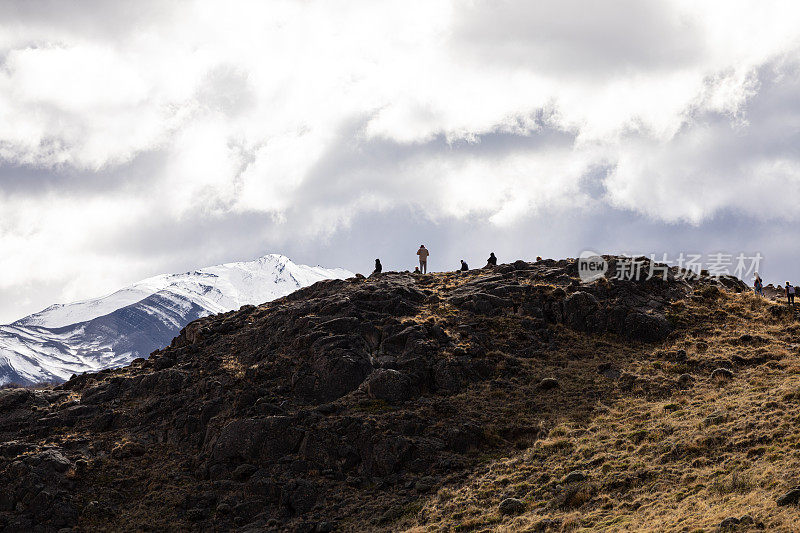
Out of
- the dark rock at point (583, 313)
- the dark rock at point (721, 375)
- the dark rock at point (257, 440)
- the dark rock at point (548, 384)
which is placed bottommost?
the dark rock at point (257, 440)

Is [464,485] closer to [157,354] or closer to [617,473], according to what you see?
[617,473]

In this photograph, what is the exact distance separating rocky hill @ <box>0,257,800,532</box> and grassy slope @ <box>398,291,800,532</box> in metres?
→ 0.12

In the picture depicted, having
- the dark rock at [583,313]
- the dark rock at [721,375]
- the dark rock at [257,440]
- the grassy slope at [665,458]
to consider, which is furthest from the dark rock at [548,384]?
the dark rock at [257,440]

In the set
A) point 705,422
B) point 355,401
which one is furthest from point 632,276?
point 355,401

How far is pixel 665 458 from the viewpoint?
2977 centimetres

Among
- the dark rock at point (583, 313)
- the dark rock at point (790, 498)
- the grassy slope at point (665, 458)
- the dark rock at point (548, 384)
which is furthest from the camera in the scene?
the dark rock at point (583, 313)

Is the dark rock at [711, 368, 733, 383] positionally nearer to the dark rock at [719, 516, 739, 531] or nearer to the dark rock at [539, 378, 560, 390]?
the dark rock at [539, 378, 560, 390]

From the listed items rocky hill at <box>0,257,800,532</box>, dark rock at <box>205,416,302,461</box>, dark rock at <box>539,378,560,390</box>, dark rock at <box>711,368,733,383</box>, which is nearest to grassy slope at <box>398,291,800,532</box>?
rocky hill at <box>0,257,800,532</box>

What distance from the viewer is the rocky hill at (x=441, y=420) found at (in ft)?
94.5

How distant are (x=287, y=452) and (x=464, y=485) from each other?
33.6 ft

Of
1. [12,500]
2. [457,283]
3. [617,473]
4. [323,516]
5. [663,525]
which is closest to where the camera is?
[663,525]

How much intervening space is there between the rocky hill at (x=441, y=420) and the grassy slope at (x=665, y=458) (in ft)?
0.41

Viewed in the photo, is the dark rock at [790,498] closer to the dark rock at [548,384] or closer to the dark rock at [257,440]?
the dark rock at [548,384]

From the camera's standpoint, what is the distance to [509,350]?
4528 centimetres
